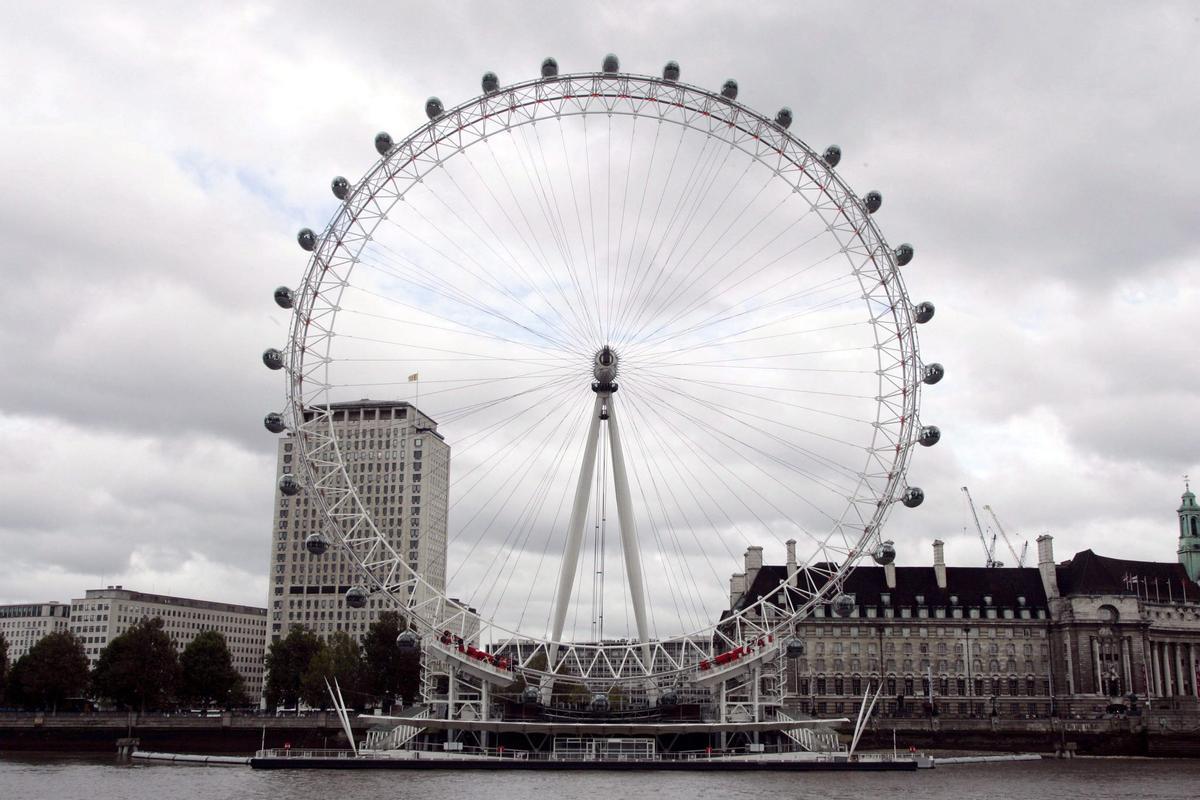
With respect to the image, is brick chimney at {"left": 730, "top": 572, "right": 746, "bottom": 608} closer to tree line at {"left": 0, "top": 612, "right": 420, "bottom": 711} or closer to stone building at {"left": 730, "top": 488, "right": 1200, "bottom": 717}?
stone building at {"left": 730, "top": 488, "right": 1200, "bottom": 717}

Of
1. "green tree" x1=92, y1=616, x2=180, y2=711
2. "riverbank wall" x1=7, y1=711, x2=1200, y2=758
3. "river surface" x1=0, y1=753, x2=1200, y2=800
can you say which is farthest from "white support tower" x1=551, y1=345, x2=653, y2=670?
"green tree" x1=92, y1=616, x2=180, y2=711

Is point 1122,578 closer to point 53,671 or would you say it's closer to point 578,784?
point 578,784

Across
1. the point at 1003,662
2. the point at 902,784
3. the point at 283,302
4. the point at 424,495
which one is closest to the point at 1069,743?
the point at 1003,662

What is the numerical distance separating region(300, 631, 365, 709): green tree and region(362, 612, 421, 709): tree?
140 cm

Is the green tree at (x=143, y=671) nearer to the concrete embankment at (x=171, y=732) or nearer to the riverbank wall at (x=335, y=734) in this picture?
the concrete embankment at (x=171, y=732)

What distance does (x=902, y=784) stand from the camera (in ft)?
223

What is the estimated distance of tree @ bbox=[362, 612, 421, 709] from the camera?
119 m

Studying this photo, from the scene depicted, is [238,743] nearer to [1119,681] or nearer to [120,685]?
[120,685]

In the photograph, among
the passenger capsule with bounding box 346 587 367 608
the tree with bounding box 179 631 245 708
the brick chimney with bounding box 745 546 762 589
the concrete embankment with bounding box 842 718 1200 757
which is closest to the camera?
the passenger capsule with bounding box 346 587 367 608

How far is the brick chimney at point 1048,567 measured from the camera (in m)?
136

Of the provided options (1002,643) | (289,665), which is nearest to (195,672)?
(289,665)

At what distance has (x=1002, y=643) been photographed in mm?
133500

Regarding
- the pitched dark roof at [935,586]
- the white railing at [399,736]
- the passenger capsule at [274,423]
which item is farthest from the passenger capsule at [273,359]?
the pitched dark roof at [935,586]

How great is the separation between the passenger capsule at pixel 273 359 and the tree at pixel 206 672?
6444 cm
